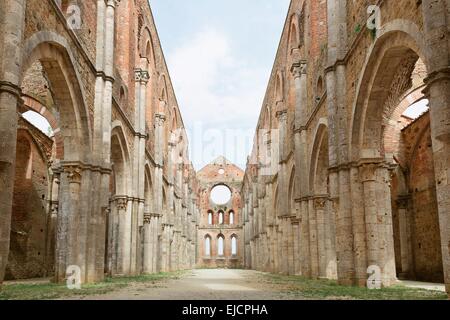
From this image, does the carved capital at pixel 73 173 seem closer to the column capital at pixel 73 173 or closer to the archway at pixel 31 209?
the column capital at pixel 73 173

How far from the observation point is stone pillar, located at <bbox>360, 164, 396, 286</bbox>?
12648mm

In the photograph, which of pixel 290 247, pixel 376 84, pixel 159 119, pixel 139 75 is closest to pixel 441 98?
pixel 376 84

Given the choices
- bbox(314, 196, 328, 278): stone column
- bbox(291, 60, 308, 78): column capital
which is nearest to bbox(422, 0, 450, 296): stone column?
bbox(314, 196, 328, 278): stone column

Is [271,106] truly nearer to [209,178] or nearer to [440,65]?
[440,65]

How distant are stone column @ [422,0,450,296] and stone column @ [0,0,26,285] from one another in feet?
23.7

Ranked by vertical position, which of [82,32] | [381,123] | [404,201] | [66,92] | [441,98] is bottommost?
[404,201]

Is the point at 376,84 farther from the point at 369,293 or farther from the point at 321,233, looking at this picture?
the point at 321,233

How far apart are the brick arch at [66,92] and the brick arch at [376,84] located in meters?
7.73

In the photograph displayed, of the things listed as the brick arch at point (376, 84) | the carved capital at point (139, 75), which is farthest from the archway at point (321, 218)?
the carved capital at point (139, 75)

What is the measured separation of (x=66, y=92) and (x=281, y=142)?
15465 mm

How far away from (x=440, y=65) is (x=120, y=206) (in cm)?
1552

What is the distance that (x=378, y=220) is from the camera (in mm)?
12828

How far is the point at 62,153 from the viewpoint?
15.4 m

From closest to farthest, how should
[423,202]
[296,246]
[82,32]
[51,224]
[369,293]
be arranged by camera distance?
1. [369,293]
2. [82,32]
3. [423,202]
4. [51,224]
5. [296,246]
